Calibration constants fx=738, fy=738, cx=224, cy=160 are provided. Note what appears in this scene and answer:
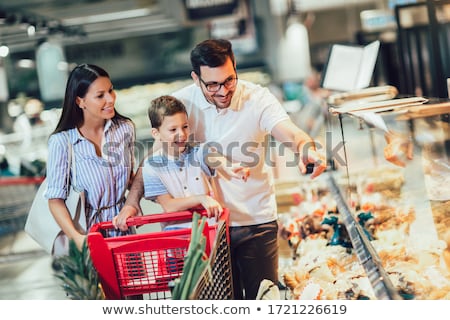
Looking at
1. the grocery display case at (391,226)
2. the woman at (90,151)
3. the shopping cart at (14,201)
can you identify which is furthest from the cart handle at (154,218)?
the shopping cart at (14,201)

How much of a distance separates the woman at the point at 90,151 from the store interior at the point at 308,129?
14cm

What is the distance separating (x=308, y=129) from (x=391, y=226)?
119 inches

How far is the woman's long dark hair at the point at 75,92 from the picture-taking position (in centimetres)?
354

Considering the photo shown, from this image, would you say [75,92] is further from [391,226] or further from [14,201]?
[14,201]

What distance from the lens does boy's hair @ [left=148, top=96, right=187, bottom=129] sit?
11.4 ft

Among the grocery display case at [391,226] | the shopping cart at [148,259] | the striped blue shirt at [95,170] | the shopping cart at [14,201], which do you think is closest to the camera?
the shopping cart at [148,259]

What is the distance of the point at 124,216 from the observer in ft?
11.4

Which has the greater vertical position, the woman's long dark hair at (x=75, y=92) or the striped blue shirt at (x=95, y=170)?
the woman's long dark hair at (x=75, y=92)

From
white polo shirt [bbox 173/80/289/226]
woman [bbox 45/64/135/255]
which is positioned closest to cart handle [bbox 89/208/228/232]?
woman [bbox 45/64/135/255]

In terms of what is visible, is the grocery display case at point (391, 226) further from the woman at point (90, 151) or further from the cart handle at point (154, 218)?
the woman at point (90, 151)

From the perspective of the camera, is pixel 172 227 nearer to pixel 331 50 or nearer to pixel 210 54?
pixel 210 54

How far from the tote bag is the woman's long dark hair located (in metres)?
0.11

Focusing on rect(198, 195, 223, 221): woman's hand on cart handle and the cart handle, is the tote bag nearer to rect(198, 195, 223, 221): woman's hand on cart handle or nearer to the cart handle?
the cart handle
